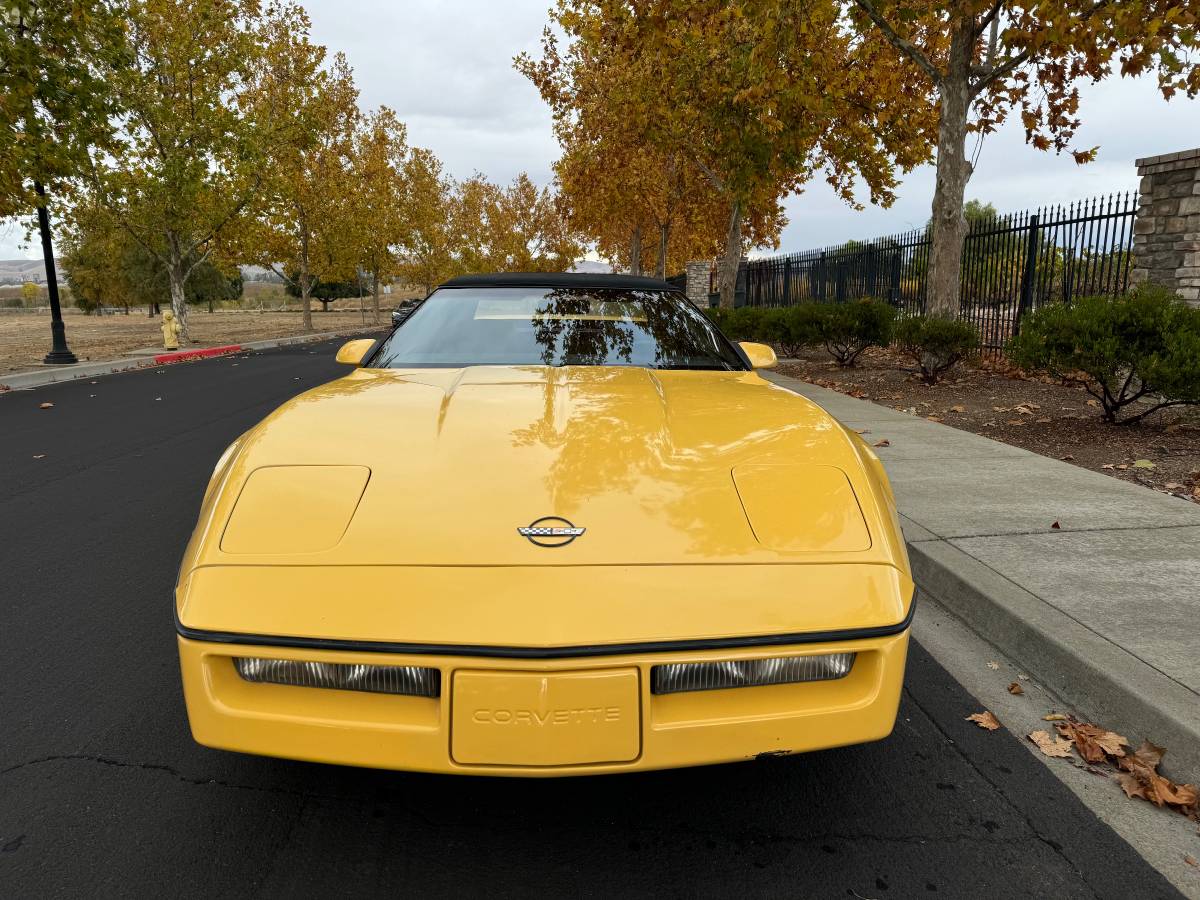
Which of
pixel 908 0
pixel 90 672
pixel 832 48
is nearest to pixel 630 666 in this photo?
pixel 90 672

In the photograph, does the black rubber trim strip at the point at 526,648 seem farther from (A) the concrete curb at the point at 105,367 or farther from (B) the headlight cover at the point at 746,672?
(A) the concrete curb at the point at 105,367

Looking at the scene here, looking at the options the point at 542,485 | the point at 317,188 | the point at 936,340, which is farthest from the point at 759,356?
the point at 317,188

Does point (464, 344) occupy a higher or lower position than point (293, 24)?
lower

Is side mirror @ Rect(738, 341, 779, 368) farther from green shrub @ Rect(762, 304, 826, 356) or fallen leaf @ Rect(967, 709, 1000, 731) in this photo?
green shrub @ Rect(762, 304, 826, 356)

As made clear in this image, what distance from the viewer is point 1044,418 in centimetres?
782

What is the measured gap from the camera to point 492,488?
2.08 meters

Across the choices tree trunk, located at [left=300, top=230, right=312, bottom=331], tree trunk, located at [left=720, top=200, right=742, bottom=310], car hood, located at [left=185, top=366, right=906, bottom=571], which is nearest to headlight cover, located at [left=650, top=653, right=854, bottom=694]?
car hood, located at [left=185, top=366, right=906, bottom=571]

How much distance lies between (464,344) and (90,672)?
6.22 feet

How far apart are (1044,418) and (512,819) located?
24.2ft

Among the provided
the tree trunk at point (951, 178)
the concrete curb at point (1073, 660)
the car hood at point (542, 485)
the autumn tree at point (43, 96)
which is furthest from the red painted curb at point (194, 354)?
the concrete curb at point (1073, 660)

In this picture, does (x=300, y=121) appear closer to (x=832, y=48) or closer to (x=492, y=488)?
(x=832, y=48)

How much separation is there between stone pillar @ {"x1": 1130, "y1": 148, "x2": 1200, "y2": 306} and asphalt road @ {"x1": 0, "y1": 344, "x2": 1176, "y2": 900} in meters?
8.64

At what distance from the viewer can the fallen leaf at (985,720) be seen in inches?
105

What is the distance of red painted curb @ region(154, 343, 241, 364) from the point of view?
19.7 meters
